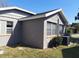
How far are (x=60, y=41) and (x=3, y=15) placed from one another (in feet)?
22.6

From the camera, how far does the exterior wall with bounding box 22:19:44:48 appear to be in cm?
1120

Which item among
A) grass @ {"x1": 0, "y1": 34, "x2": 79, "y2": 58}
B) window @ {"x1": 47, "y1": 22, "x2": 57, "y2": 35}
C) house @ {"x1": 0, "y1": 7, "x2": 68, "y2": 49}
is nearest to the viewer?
grass @ {"x1": 0, "y1": 34, "x2": 79, "y2": 58}

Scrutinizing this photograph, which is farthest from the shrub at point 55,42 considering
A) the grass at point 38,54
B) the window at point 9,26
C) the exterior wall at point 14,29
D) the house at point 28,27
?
the window at point 9,26

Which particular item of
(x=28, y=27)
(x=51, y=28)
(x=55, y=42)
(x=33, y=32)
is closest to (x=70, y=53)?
(x=55, y=42)

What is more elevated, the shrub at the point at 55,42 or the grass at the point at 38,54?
the shrub at the point at 55,42

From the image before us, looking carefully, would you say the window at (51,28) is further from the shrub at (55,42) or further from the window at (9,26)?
the window at (9,26)

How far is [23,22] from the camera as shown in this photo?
13.8 metres

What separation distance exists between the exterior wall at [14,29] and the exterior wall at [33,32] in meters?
0.78

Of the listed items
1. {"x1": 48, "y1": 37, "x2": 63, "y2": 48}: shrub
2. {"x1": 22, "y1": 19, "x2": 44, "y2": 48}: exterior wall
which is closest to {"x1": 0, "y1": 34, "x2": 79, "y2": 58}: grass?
{"x1": 22, "y1": 19, "x2": 44, "y2": 48}: exterior wall

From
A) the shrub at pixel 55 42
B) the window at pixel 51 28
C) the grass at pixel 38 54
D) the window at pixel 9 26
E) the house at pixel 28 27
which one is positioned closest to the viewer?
the grass at pixel 38 54

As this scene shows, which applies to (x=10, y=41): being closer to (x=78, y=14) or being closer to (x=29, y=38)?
(x=29, y=38)

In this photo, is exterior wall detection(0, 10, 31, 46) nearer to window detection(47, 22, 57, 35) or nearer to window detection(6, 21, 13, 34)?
window detection(6, 21, 13, 34)

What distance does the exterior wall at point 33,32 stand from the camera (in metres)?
11.2

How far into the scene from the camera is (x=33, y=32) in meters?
12.1
